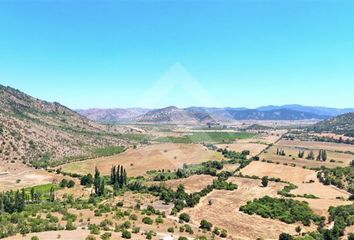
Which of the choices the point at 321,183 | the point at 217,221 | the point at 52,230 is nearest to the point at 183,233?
the point at 217,221

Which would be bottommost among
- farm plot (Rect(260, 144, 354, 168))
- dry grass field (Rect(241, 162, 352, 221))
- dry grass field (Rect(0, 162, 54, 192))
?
dry grass field (Rect(0, 162, 54, 192))

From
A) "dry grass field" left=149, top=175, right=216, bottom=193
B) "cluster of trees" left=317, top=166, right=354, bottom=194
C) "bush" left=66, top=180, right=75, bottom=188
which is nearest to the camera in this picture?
"bush" left=66, top=180, right=75, bottom=188

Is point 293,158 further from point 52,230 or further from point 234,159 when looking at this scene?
point 52,230

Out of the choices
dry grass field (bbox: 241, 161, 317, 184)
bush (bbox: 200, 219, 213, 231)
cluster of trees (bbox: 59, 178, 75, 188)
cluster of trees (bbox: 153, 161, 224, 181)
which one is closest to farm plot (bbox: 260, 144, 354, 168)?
dry grass field (bbox: 241, 161, 317, 184)

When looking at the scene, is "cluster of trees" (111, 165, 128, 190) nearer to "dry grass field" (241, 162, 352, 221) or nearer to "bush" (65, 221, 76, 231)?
"dry grass field" (241, 162, 352, 221)

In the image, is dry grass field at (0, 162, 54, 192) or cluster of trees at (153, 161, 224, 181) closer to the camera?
dry grass field at (0, 162, 54, 192)
